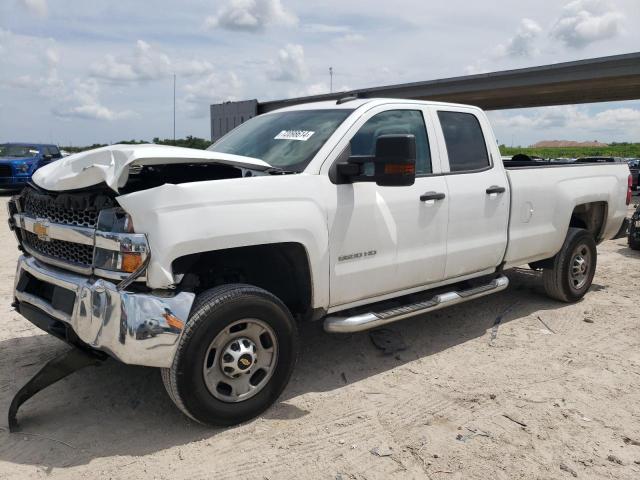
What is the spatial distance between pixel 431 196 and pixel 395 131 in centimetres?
56

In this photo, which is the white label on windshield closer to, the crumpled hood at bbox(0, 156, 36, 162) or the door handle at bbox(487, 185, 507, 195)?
the door handle at bbox(487, 185, 507, 195)

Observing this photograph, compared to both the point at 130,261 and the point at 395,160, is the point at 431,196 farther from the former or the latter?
the point at 130,261

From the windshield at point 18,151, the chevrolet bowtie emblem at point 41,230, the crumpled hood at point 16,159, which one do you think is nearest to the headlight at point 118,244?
the chevrolet bowtie emblem at point 41,230

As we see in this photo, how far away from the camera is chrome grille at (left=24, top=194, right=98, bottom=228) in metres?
3.26

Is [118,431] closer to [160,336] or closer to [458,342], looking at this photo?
[160,336]

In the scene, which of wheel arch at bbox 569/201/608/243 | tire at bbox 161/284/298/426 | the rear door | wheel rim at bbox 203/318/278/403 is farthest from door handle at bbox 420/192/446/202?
wheel arch at bbox 569/201/608/243

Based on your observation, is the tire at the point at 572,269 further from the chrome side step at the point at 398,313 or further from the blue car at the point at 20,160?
the blue car at the point at 20,160

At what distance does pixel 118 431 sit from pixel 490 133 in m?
3.86

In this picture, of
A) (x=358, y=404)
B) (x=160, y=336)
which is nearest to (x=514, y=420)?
(x=358, y=404)

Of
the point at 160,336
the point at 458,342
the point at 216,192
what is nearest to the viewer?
the point at 160,336

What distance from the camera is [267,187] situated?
11.2 ft

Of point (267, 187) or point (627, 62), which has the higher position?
point (627, 62)

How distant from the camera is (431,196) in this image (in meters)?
4.28

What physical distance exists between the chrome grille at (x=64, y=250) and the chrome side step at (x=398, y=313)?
157 centimetres
